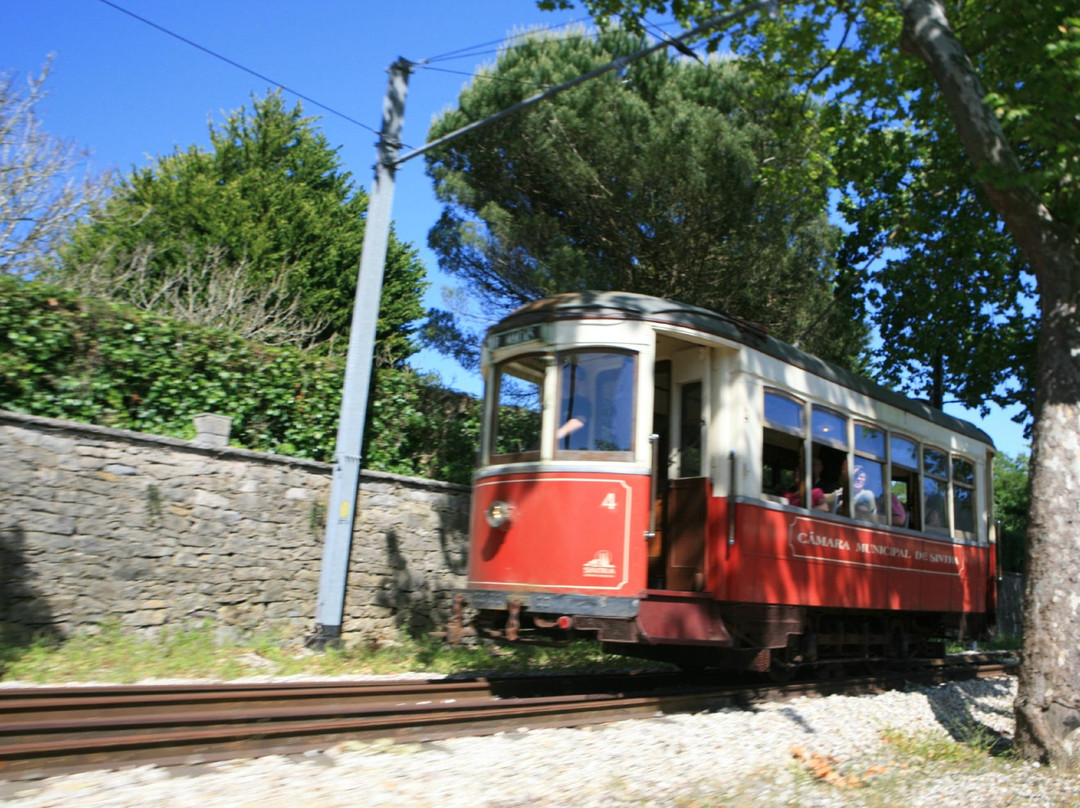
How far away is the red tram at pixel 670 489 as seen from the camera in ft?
23.0

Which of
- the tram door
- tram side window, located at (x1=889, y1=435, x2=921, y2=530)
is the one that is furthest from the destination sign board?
tram side window, located at (x1=889, y1=435, x2=921, y2=530)

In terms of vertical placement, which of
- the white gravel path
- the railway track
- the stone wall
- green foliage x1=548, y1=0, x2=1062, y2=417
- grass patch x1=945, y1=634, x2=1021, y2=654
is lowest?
the white gravel path

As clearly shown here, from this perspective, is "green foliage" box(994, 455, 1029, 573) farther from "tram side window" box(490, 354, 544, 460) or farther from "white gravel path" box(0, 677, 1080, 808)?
"tram side window" box(490, 354, 544, 460)

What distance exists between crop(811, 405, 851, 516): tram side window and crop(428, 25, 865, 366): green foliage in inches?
226

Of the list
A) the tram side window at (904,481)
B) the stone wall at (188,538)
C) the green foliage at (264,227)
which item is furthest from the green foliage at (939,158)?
the green foliage at (264,227)

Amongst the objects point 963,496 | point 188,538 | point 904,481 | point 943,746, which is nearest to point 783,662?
point 943,746

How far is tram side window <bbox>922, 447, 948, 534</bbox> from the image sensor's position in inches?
417

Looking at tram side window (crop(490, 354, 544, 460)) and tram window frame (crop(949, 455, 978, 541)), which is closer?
tram side window (crop(490, 354, 544, 460))

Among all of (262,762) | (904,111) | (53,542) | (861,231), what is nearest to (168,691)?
(262,762)

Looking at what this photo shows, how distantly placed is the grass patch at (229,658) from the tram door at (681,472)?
2.59 metres

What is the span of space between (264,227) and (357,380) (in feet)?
39.2

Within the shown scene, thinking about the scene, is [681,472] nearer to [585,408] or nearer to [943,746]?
[585,408]

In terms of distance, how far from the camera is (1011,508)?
3322cm

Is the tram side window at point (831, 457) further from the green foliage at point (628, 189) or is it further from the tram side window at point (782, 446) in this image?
the green foliage at point (628, 189)
